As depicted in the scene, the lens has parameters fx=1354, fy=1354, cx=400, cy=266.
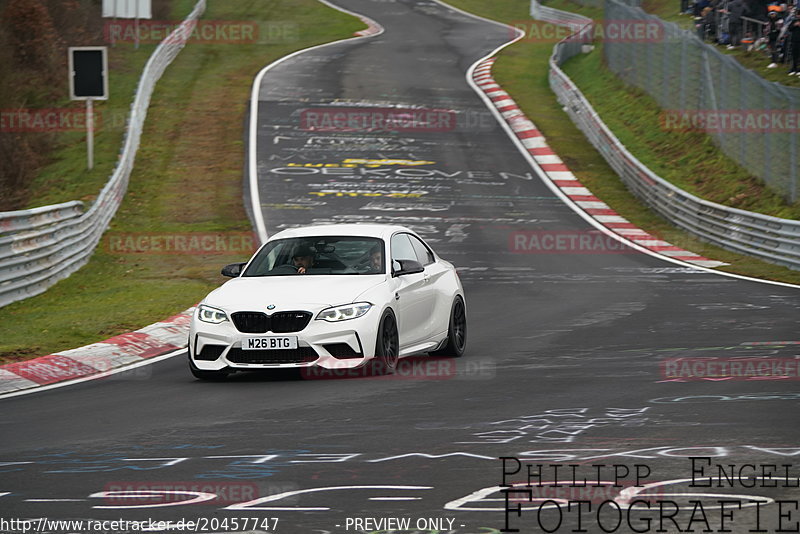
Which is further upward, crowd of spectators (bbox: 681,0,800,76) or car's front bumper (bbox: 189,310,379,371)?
crowd of spectators (bbox: 681,0,800,76)

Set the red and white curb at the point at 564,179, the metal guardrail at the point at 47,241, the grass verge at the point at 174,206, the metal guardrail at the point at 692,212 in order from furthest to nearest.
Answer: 1. the red and white curb at the point at 564,179
2. the metal guardrail at the point at 692,212
3. the metal guardrail at the point at 47,241
4. the grass verge at the point at 174,206

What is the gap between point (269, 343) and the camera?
1231 cm

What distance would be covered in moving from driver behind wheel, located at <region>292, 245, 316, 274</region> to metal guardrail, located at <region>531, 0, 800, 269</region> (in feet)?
42.0

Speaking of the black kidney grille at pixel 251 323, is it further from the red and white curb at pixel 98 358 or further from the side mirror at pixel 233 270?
the red and white curb at pixel 98 358

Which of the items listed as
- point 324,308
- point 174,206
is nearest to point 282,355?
point 324,308

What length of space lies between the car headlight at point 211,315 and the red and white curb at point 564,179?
46.8 ft

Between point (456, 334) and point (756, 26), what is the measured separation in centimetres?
2544

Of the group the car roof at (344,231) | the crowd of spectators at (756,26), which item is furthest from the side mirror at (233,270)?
the crowd of spectators at (756,26)

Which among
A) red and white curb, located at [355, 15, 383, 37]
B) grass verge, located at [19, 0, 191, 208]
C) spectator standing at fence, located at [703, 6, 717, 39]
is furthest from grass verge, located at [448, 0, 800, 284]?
grass verge, located at [19, 0, 191, 208]

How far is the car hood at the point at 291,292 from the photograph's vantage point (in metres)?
12.4

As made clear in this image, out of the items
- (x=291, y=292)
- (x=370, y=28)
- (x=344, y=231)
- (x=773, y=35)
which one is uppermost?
(x=370, y=28)

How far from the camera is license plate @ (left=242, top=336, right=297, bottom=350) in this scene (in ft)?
40.3

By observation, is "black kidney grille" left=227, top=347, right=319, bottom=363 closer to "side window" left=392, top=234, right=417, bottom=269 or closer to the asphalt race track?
the asphalt race track

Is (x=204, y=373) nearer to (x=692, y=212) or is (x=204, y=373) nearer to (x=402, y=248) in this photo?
(x=402, y=248)
